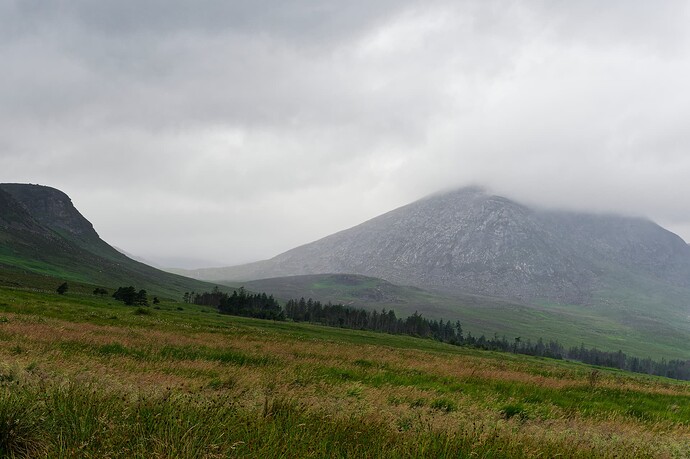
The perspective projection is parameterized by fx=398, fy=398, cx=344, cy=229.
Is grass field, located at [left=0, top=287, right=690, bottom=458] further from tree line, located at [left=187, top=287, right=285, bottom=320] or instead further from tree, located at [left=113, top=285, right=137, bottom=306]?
tree line, located at [left=187, top=287, right=285, bottom=320]

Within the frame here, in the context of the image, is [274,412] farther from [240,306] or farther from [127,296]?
[240,306]

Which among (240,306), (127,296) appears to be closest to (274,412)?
(127,296)

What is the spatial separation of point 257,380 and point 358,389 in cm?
345

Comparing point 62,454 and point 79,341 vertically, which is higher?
point 62,454

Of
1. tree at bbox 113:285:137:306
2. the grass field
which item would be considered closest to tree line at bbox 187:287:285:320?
tree at bbox 113:285:137:306

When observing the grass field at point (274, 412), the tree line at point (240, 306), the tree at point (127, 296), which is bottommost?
the tree line at point (240, 306)

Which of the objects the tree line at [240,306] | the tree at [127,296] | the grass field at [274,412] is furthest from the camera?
the tree line at [240,306]

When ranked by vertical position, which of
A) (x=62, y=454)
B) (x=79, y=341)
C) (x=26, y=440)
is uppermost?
(x=62, y=454)

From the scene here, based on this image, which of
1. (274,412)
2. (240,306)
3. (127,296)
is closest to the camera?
(274,412)

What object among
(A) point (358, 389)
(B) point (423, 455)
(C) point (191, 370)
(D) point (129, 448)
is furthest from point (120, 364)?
(B) point (423, 455)

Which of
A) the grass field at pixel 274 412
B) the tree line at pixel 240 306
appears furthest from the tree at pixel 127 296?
the grass field at pixel 274 412

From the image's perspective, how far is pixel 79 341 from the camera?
19328 millimetres

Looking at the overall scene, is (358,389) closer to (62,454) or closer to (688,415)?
(62,454)

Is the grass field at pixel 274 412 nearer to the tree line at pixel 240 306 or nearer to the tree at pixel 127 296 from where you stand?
the tree at pixel 127 296
